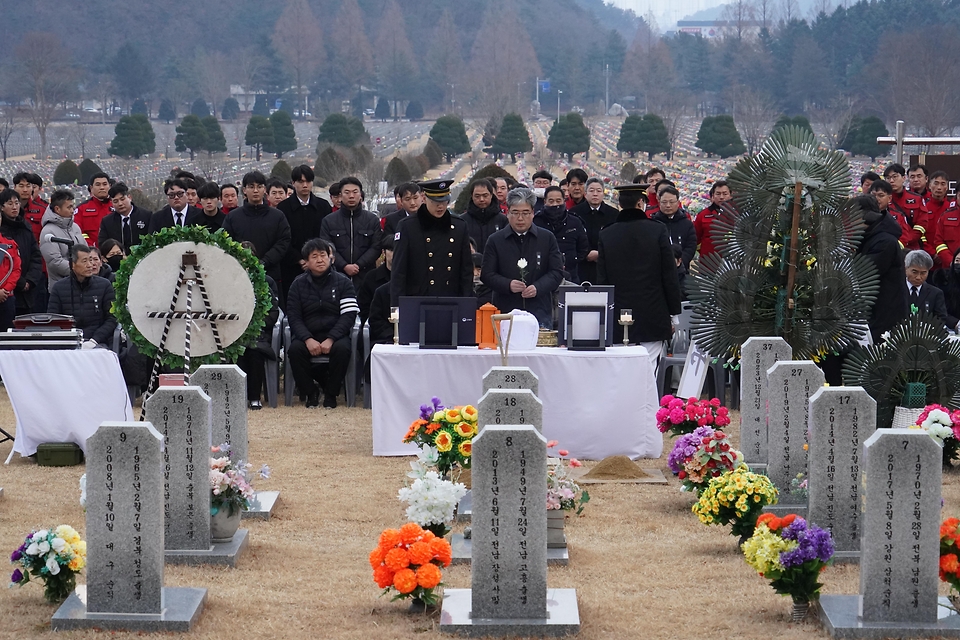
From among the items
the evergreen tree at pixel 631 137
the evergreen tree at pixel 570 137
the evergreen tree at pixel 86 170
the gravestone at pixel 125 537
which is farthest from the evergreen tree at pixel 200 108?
the gravestone at pixel 125 537

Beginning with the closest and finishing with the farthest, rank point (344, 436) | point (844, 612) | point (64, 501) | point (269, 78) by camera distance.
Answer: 1. point (844, 612)
2. point (64, 501)
3. point (344, 436)
4. point (269, 78)

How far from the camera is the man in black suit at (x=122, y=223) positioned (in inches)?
543

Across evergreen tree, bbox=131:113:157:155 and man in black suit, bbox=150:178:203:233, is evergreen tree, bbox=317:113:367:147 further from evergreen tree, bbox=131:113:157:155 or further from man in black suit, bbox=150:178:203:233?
man in black suit, bbox=150:178:203:233

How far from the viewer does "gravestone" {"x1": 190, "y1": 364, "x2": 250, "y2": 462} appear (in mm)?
8328

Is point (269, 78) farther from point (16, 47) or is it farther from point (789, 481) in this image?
point (789, 481)

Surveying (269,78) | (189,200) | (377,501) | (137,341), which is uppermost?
(269,78)

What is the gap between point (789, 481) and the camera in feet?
26.6

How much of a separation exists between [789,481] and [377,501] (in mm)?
2601

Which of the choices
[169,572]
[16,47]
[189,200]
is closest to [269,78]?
[16,47]

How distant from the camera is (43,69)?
299ft

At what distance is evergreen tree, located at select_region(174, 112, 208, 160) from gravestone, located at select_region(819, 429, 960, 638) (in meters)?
58.4

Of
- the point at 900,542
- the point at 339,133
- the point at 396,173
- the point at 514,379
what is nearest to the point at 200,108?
the point at 339,133

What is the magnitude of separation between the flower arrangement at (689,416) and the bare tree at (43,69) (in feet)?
228

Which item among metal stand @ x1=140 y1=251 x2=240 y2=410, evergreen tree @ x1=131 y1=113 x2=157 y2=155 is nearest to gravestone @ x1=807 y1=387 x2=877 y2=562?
metal stand @ x1=140 y1=251 x2=240 y2=410
